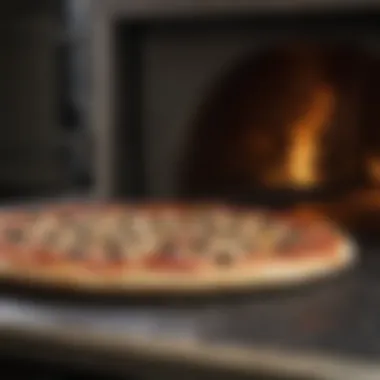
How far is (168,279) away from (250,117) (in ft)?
1.89

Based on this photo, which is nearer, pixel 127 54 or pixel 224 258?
pixel 224 258

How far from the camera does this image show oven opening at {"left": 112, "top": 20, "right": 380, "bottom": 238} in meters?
1.25

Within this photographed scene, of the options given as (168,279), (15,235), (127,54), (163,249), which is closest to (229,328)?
(168,279)

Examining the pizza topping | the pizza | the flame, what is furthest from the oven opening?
the pizza topping

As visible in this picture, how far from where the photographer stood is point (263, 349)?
26.6 inches

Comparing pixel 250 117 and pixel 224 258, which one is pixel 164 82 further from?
pixel 224 258

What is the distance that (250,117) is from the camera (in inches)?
52.6

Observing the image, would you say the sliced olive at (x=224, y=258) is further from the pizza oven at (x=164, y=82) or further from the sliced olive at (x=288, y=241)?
the pizza oven at (x=164, y=82)

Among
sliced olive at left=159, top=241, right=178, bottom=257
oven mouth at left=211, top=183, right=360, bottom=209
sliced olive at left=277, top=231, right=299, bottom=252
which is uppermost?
sliced olive at left=159, top=241, right=178, bottom=257

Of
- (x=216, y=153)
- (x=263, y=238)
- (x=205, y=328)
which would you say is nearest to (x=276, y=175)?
(x=216, y=153)

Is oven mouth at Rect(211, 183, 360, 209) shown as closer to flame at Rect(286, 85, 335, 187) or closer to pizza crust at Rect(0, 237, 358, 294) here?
flame at Rect(286, 85, 335, 187)

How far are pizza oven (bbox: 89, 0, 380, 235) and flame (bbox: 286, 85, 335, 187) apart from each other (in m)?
0.01

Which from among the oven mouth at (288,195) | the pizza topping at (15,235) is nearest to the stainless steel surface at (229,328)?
the pizza topping at (15,235)

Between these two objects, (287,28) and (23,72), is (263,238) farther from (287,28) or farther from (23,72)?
(23,72)
